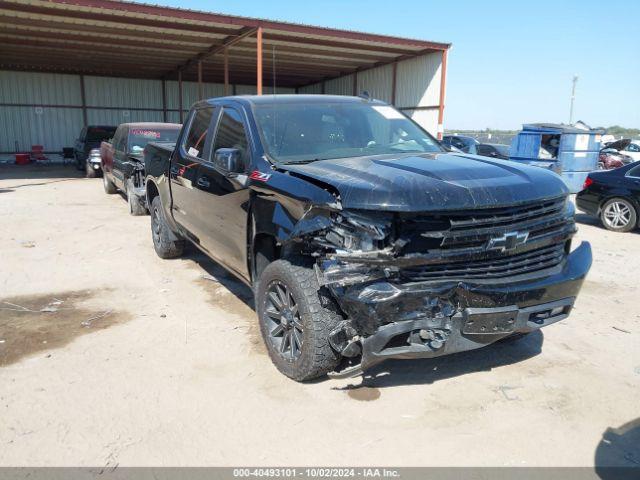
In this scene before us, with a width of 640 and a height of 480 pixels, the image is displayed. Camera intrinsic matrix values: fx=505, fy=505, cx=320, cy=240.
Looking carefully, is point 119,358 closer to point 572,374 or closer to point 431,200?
point 431,200

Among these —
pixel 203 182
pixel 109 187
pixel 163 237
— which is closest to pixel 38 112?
pixel 109 187

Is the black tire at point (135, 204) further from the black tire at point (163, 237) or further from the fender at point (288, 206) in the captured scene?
the fender at point (288, 206)

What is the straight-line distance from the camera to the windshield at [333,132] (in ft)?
13.1

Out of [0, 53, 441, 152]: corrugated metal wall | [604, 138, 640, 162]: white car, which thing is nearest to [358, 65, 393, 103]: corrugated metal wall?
[0, 53, 441, 152]: corrugated metal wall

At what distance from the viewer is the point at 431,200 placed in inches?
113

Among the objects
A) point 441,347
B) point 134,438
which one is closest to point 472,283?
point 441,347

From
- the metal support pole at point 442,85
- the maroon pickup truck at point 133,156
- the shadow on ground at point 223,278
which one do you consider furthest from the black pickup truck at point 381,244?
the metal support pole at point 442,85

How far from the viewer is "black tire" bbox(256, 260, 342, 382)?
10.4 feet

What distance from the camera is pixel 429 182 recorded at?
3.03m

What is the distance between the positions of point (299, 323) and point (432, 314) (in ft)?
3.01

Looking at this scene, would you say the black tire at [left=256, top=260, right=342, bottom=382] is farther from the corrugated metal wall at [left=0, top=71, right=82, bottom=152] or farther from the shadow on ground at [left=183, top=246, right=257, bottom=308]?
the corrugated metal wall at [left=0, top=71, right=82, bottom=152]

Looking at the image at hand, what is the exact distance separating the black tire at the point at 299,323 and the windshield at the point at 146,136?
808 centimetres

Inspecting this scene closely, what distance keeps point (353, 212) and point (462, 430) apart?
1474 mm

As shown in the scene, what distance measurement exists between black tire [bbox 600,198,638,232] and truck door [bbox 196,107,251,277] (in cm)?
765
